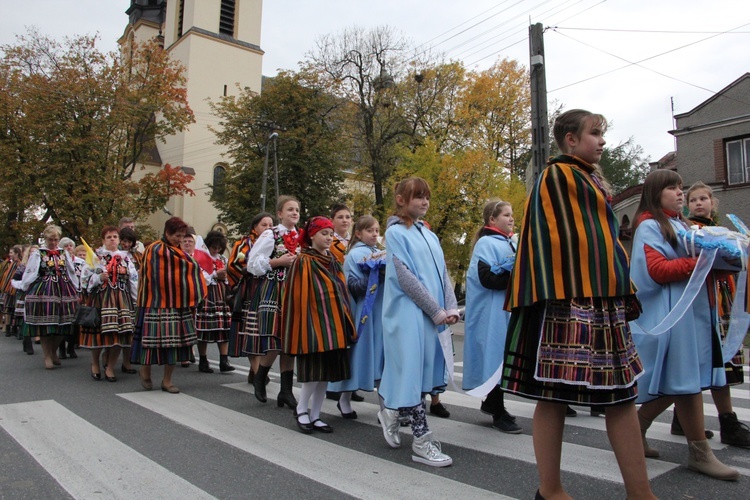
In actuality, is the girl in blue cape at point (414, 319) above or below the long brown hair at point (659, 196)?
below

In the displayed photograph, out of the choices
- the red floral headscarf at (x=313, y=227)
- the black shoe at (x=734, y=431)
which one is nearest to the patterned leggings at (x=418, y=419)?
the red floral headscarf at (x=313, y=227)

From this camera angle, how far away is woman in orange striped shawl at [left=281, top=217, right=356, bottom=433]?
4734 millimetres

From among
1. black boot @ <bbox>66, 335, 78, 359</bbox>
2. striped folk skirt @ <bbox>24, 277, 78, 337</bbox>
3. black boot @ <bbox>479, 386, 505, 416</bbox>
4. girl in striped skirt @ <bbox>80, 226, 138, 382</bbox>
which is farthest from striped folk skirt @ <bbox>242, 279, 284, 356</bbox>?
black boot @ <bbox>66, 335, 78, 359</bbox>

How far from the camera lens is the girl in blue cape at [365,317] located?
493cm

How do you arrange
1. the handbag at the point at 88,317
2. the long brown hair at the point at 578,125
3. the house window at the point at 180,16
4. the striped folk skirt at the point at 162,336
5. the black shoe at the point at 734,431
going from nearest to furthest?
the long brown hair at the point at 578,125
the black shoe at the point at 734,431
the striped folk skirt at the point at 162,336
the handbag at the point at 88,317
the house window at the point at 180,16

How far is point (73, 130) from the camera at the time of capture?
26.9m

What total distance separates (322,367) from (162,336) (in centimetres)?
266

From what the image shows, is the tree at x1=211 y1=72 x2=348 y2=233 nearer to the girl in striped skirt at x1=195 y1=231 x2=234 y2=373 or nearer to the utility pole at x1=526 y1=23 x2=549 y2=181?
the utility pole at x1=526 y1=23 x2=549 y2=181

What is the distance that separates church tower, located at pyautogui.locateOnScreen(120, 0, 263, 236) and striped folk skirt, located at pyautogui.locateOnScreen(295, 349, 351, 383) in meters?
39.2

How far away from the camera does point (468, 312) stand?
5004 mm

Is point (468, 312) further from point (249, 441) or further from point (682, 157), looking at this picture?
point (682, 157)

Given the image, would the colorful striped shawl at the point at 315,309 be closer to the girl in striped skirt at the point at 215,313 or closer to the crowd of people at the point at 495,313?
the crowd of people at the point at 495,313

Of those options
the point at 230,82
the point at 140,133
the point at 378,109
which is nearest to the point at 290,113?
the point at 378,109

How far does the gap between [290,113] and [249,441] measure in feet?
98.7
